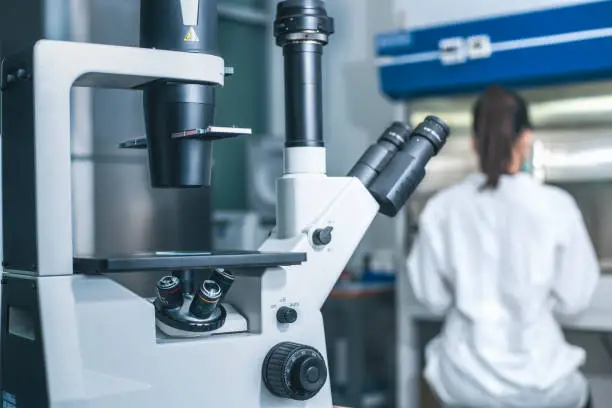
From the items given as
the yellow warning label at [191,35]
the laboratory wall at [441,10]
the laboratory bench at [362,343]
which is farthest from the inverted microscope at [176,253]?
the laboratory bench at [362,343]

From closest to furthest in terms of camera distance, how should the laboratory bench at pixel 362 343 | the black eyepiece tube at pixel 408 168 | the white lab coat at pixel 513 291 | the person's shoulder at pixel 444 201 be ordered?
1. the black eyepiece tube at pixel 408 168
2. the white lab coat at pixel 513 291
3. the person's shoulder at pixel 444 201
4. the laboratory bench at pixel 362 343

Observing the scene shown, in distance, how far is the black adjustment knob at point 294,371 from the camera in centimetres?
99

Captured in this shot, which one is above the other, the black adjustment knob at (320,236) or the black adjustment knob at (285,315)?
the black adjustment knob at (320,236)

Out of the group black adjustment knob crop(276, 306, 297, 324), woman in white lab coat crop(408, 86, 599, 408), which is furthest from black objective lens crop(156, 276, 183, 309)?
woman in white lab coat crop(408, 86, 599, 408)

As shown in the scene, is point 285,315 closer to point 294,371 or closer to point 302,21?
point 294,371

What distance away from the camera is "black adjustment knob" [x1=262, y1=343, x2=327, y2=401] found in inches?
38.9

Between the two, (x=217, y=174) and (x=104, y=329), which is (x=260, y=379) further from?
(x=217, y=174)

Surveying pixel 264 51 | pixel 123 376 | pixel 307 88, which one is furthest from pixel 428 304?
pixel 264 51

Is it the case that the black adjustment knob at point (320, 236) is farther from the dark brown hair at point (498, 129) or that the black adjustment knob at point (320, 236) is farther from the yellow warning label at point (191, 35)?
the dark brown hair at point (498, 129)

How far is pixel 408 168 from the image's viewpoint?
1.16 meters

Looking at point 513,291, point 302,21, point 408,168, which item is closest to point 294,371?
point 408,168

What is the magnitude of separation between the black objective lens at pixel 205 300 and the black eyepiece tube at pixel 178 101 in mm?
137

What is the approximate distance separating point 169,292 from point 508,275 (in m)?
1.67

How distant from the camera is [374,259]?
379 centimetres
